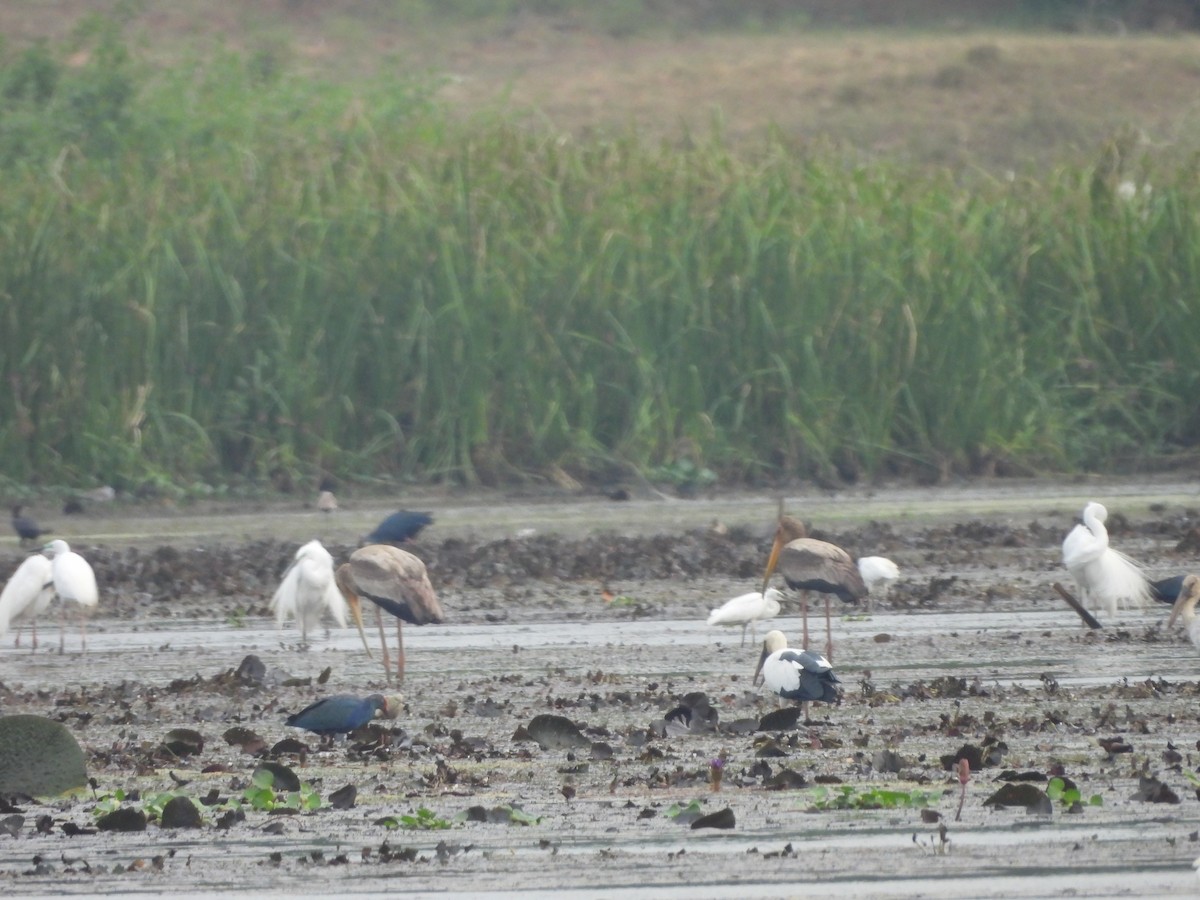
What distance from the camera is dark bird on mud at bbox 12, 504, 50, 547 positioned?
43.6 feet

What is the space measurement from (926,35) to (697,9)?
4740 mm

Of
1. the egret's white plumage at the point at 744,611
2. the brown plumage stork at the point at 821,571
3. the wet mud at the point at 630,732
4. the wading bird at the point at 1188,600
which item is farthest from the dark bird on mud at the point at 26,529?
the wading bird at the point at 1188,600

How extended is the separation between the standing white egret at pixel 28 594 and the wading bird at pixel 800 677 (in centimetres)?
425

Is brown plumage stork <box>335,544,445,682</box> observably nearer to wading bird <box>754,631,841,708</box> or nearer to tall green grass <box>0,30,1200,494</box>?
wading bird <box>754,631,841,708</box>

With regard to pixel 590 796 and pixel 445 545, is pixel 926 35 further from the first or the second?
pixel 590 796

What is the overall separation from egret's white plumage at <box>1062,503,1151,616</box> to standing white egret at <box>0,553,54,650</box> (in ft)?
15.6

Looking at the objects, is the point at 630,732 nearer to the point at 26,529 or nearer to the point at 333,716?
the point at 333,716

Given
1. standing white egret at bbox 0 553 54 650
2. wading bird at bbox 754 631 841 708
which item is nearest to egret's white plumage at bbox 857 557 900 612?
wading bird at bbox 754 631 841 708

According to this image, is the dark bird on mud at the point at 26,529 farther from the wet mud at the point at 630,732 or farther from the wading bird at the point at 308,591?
the wading bird at the point at 308,591

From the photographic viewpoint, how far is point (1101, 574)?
995 centimetres

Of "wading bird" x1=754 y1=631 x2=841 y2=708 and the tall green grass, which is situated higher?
the tall green grass

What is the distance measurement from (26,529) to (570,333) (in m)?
4.00

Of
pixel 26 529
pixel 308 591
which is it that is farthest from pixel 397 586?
pixel 26 529

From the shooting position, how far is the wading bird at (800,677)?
7156 millimetres
